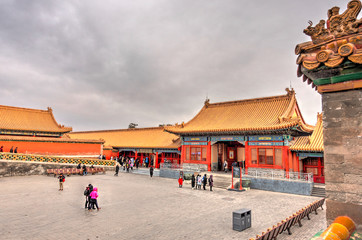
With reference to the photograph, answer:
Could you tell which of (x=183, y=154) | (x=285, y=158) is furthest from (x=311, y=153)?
(x=183, y=154)

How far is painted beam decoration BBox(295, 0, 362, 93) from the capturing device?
144 inches

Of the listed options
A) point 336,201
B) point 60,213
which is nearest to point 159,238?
point 60,213

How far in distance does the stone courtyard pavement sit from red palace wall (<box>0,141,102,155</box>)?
51.8 feet

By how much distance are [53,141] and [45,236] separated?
1073 inches

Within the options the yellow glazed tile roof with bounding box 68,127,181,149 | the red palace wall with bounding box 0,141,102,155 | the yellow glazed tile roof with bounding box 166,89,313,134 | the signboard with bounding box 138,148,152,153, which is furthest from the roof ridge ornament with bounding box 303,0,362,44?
the red palace wall with bounding box 0,141,102,155

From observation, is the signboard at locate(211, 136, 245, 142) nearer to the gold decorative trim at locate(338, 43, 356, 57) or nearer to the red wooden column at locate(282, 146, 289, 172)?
the red wooden column at locate(282, 146, 289, 172)

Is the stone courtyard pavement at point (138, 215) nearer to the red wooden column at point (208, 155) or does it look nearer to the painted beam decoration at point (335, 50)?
the painted beam decoration at point (335, 50)

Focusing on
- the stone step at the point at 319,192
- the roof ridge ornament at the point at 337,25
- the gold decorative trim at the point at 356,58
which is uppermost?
the roof ridge ornament at the point at 337,25

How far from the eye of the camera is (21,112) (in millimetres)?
37094

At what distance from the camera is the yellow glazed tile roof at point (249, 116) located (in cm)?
2317

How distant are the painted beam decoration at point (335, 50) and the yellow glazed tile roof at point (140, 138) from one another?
29003 millimetres

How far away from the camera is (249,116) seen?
27.6 m

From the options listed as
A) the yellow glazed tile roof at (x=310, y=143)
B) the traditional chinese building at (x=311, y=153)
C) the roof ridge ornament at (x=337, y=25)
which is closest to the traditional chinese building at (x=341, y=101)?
the roof ridge ornament at (x=337, y=25)

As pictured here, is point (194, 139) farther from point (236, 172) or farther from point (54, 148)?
point (54, 148)
